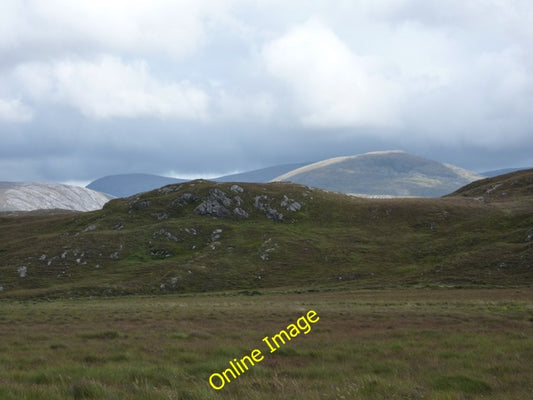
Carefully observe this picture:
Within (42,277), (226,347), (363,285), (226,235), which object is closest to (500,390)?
(226,347)

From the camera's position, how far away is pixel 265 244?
106 metres

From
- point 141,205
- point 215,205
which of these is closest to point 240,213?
point 215,205

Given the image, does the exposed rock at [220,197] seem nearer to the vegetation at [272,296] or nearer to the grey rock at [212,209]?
the vegetation at [272,296]

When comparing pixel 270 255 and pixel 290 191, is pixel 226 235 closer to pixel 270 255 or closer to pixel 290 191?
pixel 270 255

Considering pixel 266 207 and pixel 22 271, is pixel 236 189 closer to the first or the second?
pixel 266 207

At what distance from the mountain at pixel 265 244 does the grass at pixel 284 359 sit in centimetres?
4927

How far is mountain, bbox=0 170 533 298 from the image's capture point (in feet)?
266

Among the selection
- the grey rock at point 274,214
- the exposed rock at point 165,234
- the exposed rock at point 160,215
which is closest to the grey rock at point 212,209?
the exposed rock at point 160,215

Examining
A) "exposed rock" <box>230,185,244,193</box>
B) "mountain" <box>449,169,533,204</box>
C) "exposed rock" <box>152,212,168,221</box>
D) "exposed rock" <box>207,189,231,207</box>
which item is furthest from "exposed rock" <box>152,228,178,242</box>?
"mountain" <box>449,169,533,204</box>

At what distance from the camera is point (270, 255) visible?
101 m

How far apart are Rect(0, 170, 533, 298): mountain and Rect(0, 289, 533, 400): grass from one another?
4927 cm

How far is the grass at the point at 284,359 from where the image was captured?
11.1m

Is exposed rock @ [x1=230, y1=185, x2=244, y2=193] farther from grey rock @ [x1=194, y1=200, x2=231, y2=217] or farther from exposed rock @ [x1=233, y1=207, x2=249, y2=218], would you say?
exposed rock @ [x1=233, y1=207, x2=249, y2=218]

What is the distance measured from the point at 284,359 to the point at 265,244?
89465mm
